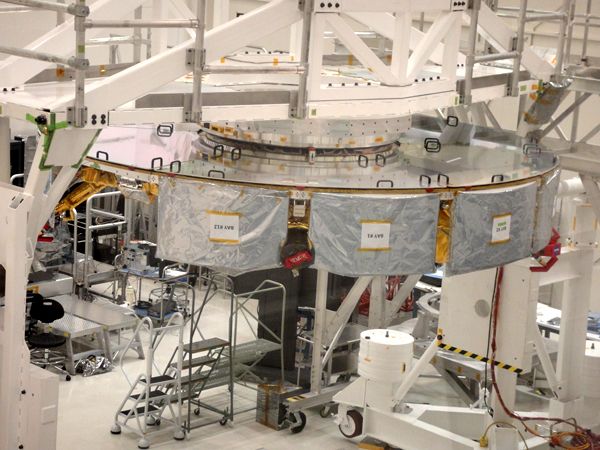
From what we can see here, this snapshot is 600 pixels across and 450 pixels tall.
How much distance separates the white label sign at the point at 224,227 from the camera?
934 centimetres

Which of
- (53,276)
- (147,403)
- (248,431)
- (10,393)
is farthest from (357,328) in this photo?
(10,393)

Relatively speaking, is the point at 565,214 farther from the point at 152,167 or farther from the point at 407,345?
the point at 152,167

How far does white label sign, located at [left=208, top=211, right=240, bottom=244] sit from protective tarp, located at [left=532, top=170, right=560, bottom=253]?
9.53ft

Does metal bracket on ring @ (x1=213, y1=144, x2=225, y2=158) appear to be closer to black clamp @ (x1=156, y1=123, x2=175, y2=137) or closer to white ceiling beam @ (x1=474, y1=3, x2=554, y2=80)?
black clamp @ (x1=156, y1=123, x2=175, y2=137)

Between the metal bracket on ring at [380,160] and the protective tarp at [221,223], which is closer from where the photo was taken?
the protective tarp at [221,223]

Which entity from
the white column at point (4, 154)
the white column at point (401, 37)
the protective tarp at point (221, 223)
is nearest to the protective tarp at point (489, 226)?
the white column at point (401, 37)

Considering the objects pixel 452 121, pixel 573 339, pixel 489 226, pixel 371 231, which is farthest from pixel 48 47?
pixel 573 339

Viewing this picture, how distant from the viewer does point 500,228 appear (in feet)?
33.3

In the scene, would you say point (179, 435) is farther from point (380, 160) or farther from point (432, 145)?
point (380, 160)

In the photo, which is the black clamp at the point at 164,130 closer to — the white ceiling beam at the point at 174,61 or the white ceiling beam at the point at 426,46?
the white ceiling beam at the point at 174,61

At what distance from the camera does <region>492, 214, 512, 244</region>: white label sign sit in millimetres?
10086

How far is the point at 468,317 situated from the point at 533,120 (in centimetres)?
237

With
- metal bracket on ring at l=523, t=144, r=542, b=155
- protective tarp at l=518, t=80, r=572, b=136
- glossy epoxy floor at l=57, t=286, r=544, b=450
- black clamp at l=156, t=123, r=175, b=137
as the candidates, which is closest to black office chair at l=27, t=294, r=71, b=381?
glossy epoxy floor at l=57, t=286, r=544, b=450

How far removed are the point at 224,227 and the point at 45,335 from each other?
7479 millimetres
